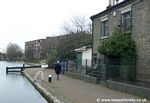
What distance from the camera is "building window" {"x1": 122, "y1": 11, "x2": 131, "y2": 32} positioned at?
25461 mm

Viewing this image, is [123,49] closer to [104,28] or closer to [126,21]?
[126,21]

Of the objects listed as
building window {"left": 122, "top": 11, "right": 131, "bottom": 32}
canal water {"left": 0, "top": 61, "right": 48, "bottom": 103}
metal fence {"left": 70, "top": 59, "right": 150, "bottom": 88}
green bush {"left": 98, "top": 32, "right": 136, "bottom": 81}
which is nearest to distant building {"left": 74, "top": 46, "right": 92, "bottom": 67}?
canal water {"left": 0, "top": 61, "right": 48, "bottom": 103}

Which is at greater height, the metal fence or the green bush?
the green bush

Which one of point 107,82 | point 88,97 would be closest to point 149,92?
point 88,97

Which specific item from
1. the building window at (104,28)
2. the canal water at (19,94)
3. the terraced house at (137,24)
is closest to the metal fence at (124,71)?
the terraced house at (137,24)

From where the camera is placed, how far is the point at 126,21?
26.1m

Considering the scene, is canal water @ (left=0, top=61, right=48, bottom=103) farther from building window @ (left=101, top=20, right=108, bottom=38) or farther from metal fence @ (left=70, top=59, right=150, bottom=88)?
building window @ (left=101, top=20, right=108, bottom=38)

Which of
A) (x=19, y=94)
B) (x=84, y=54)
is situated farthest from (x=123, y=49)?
(x=84, y=54)

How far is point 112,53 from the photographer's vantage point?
25.0m

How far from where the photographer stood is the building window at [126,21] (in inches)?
1002

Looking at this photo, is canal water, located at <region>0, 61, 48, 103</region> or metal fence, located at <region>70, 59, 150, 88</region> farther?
metal fence, located at <region>70, 59, 150, 88</region>

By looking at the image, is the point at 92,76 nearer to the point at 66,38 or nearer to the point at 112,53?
the point at 112,53

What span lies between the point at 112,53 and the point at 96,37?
849 cm

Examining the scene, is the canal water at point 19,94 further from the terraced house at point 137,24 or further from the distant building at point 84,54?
the distant building at point 84,54
